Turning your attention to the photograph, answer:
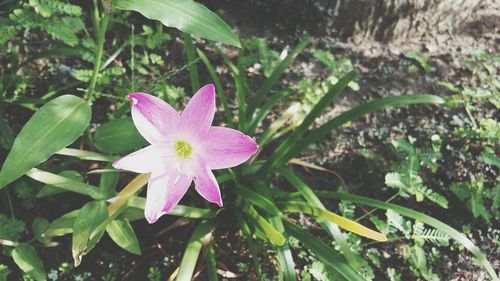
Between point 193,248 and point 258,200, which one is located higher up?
point 258,200

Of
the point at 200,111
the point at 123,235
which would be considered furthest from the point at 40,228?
the point at 200,111

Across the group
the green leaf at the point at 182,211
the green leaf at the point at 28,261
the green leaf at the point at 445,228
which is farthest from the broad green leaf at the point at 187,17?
the green leaf at the point at 28,261

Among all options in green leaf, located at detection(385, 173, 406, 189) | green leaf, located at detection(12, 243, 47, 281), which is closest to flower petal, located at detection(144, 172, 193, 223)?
green leaf, located at detection(12, 243, 47, 281)

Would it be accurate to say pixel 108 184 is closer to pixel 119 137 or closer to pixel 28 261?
pixel 119 137

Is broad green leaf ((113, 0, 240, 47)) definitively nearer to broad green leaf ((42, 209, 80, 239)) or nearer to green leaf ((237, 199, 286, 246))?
green leaf ((237, 199, 286, 246))

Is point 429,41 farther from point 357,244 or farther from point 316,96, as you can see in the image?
point 357,244

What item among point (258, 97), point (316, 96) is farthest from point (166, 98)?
point (316, 96)

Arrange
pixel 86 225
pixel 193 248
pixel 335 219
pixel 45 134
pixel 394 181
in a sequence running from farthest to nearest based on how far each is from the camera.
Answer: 1. pixel 394 181
2. pixel 193 248
3. pixel 335 219
4. pixel 86 225
5. pixel 45 134
